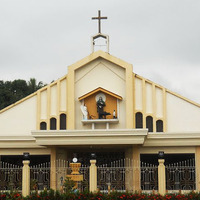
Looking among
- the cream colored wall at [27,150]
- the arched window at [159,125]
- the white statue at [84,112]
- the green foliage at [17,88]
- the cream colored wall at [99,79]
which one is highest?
the green foliage at [17,88]

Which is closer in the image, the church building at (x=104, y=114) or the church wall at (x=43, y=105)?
the church building at (x=104, y=114)

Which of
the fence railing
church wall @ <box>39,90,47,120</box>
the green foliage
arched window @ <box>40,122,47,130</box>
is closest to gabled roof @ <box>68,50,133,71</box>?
church wall @ <box>39,90,47,120</box>

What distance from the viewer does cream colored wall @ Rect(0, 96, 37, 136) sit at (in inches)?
920

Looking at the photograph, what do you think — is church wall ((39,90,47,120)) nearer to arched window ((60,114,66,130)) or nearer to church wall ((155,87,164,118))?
arched window ((60,114,66,130))

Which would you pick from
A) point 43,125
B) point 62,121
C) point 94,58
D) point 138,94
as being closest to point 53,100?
point 62,121

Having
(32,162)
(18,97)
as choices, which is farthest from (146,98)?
(18,97)

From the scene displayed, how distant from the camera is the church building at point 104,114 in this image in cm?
2269

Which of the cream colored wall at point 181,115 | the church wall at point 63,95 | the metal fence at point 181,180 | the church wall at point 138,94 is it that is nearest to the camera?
the metal fence at point 181,180

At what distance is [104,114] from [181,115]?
395 cm

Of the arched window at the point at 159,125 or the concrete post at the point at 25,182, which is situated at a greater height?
the arched window at the point at 159,125

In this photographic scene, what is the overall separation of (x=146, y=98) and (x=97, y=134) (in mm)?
3885

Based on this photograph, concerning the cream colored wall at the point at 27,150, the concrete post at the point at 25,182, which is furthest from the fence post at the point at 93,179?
the cream colored wall at the point at 27,150

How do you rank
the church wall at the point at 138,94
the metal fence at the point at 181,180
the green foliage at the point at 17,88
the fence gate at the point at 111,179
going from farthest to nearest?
the green foliage at the point at 17,88 → the church wall at the point at 138,94 → the metal fence at the point at 181,180 → the fence gate at the point at 111,179

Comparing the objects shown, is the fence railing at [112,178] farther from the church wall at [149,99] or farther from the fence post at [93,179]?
the church wall at [149,99]
